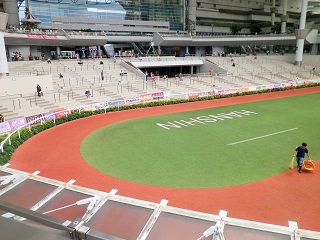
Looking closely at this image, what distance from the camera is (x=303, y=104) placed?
31250mm

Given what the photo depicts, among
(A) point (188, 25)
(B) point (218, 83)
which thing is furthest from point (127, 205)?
(A) point (188, 25)

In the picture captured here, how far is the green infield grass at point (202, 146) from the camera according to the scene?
13.0 metres

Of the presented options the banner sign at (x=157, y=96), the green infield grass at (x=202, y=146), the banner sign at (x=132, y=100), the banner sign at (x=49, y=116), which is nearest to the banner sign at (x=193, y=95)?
the banner sign at (x=157, y=96)

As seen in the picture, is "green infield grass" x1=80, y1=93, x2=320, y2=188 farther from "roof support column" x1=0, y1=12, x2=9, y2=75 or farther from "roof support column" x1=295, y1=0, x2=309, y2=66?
"roof support column" x1=295, y1=0, x2=309, y2=66

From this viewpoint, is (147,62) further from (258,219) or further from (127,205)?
(127,205)

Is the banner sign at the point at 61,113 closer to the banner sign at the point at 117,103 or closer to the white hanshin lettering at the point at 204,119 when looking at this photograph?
the banner sign at the point at 117,103

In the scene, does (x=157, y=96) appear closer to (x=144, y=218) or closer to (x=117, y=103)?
(x=117, y=103)

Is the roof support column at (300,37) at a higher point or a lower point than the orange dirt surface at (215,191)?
higher

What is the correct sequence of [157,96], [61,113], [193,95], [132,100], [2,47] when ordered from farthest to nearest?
[193,95] < [157,96] < [2,47] < [132,100] < [61,113]

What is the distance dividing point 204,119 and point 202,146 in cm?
→ 764

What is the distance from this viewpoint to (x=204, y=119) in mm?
24297

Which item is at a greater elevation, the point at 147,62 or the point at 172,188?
the point at 147,62

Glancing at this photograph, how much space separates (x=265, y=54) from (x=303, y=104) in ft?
134

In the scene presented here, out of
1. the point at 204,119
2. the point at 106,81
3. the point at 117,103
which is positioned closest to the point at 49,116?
the point at 117,103
